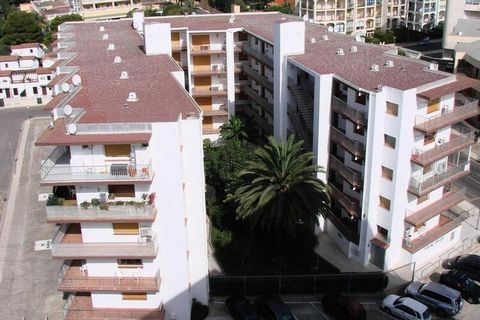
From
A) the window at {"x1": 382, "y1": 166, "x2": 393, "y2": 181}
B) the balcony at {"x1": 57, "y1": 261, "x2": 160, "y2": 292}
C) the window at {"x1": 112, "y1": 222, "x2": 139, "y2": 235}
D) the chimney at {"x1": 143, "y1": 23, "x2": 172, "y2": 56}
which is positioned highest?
the chimney at {"x1": 143, "y1": 23, "x2": 172, "y2": 56}

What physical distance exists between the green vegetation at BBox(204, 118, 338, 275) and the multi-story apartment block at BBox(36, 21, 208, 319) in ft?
20.3

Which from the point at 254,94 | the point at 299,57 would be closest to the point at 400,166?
the point at 299,57

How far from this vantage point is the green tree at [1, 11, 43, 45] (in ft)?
422

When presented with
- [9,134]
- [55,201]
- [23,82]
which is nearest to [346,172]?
[55,201]

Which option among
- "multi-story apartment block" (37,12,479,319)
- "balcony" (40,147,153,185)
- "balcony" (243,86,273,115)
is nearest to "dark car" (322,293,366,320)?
"multi-story apartment block" (37,12,479,319)

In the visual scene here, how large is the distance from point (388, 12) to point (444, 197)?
111 m

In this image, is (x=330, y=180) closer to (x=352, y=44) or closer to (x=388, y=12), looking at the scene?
(x=352, y=44)

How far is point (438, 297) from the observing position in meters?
42.9

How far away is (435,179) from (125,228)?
82.2 feet

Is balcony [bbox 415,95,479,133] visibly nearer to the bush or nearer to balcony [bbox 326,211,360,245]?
balcony [bbox 326,211,360,245]

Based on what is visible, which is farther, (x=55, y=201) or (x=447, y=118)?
(x=447, y=118)

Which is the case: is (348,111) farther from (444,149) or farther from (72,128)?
(72,128)

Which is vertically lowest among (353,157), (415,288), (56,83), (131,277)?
(415,288)

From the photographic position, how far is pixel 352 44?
61.9 meters
